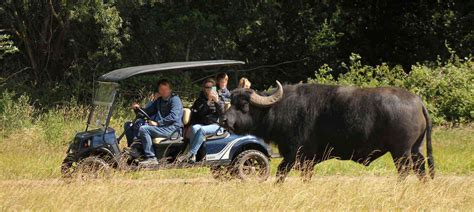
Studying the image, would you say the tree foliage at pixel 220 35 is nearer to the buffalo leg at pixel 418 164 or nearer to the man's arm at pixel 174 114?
the man's arm at pixel 174 114

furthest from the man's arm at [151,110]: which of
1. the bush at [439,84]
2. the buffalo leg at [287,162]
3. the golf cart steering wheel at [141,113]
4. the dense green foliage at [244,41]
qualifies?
the dense green foliage at [244,41]

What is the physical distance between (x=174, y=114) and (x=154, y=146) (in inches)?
22.2

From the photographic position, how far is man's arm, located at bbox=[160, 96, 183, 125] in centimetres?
1391

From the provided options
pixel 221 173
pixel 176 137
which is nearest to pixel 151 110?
pixel 176 137

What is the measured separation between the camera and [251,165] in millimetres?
14359

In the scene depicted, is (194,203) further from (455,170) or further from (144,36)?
(144,36)

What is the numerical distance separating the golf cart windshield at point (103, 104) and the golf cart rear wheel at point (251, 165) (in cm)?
208

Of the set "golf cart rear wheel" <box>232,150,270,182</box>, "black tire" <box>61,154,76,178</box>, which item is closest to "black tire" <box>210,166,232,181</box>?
"golf cart rear wheel" <box>232,150,270,182</box>

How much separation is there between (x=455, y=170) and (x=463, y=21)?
1666 cm

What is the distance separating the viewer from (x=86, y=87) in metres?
28.3

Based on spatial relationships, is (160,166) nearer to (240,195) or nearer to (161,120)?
(161,120)

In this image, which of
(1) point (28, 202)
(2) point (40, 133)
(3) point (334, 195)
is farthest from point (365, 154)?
(2) point (40, 133)

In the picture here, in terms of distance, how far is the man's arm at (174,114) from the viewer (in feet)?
45.6

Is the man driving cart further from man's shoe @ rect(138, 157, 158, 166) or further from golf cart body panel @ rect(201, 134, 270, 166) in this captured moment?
golf cart body panel @ rect(201, 134, 270, 166)
